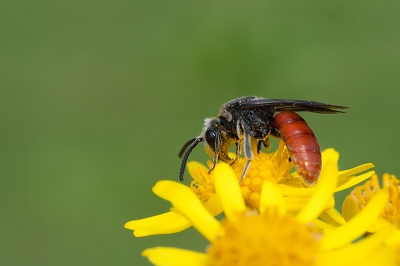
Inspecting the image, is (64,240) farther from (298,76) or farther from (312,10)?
(312,10)

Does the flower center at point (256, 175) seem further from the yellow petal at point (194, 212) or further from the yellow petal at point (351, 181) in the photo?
the yellow petal at point (194, 212)

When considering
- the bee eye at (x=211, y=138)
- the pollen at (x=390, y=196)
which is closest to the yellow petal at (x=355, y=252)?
the pollen at (x=390, y=196)

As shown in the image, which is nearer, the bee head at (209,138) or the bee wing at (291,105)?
the bee wing at (291,105)

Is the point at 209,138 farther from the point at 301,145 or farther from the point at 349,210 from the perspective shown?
the point at 349,210

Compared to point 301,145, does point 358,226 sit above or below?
below

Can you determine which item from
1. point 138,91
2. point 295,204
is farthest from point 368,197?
point 138,91

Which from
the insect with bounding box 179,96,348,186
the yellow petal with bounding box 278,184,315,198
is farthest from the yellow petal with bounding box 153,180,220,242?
the insect with bounding box 179,96,348,186
